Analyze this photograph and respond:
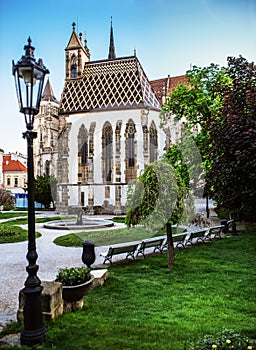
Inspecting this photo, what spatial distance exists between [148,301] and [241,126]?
3.22 m

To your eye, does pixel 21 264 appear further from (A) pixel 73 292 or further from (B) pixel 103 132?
(B) pixel 103 132

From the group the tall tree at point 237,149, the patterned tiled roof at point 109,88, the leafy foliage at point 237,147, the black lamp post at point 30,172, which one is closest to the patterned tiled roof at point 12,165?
the patterned tiled roof at point 109,88

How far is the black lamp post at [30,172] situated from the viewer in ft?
12.0

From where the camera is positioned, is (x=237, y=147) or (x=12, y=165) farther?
(x=12, y=165)

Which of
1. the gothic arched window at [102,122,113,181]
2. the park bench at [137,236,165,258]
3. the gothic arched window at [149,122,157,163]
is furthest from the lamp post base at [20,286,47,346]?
the gothic arched window at [102,122,113,181]

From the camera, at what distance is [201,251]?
10.3 m

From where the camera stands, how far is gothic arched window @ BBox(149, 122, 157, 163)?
26172 millimetres

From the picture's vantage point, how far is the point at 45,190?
29.6 meters

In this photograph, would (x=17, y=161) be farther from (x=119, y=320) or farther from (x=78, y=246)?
(x=119, y=320)

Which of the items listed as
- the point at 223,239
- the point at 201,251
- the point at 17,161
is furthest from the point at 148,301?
the point at 17,161

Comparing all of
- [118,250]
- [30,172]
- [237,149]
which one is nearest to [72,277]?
[30,172]

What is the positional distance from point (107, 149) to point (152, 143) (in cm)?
390

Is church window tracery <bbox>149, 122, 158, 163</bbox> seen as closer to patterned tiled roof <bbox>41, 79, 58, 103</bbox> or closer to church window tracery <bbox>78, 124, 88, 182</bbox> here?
church window tracery <bbox>78, 124, 88, 182</bbox>

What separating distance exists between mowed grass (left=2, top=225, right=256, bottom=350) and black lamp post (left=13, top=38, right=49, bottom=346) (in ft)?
0.76
